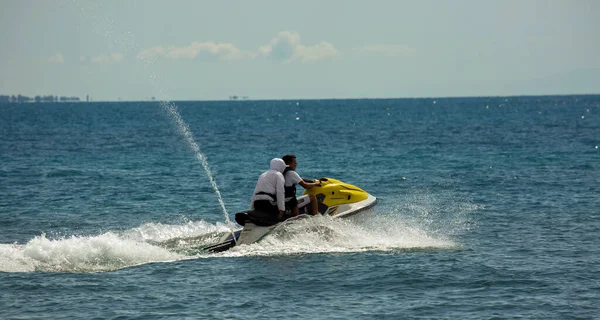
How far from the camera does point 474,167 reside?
35531 millimetres

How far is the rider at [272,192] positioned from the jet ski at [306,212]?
0.14m

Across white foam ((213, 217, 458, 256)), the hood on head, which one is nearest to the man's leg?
white foam ((213, 217, 458, 256))

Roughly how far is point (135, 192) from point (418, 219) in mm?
10407

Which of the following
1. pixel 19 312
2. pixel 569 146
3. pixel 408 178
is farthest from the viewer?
pixel 569 146

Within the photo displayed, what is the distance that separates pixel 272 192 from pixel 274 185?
5.9 inches

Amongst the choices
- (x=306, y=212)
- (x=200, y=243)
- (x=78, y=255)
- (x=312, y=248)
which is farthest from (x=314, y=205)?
(x=78, y=255)

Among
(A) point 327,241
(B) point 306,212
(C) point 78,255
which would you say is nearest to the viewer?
(C) point 78,255

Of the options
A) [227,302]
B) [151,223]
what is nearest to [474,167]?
[151,223]

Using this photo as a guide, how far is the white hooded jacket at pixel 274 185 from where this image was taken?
1642 cm

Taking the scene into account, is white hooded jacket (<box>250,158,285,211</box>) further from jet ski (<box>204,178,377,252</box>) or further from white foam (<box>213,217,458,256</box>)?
white foam (<box>213,217,458,256</box>)

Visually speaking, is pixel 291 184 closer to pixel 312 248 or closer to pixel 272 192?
pixel 272 192

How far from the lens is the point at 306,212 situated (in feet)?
56.3

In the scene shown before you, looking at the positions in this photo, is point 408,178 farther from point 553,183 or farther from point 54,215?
point 54,215

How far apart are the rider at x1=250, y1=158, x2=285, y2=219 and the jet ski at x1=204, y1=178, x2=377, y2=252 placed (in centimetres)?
14
